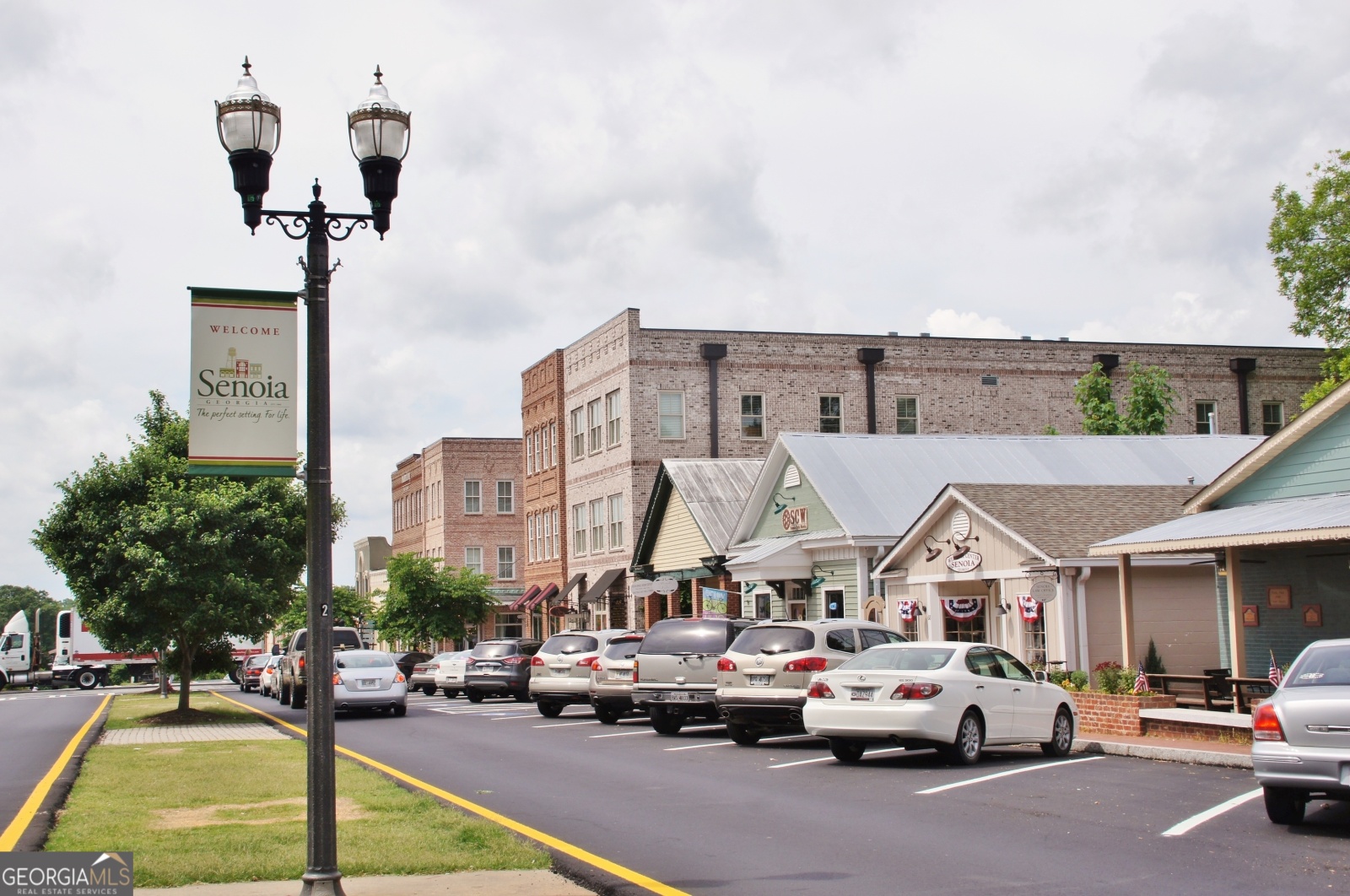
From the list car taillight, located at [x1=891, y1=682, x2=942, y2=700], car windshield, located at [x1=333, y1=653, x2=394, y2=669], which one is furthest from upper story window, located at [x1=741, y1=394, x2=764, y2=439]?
car taillight, located at [x1=891, y1=682, x2=942, y2=700]

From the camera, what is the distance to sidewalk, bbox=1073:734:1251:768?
49.8 feet

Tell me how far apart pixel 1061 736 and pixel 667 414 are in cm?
2746

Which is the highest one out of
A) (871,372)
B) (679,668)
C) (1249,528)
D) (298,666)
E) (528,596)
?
(871,372)

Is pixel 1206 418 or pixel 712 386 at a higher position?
pixel 712 386

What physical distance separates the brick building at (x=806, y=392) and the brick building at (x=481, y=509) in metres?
16.0

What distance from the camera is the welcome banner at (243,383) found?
798cm

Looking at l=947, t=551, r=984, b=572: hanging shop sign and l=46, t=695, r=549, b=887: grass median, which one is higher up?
l=947, t=551, r=984, b=572: hanging shop sign

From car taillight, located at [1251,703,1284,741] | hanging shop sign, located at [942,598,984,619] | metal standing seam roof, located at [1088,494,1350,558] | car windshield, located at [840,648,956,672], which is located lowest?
car taillight, located at [1251,703,1284,741]

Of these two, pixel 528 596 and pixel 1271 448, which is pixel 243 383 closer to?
pixel 1271 448

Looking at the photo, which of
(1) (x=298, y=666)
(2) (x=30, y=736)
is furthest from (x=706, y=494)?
(2) (x=30, y=736)

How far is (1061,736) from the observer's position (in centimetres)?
1677

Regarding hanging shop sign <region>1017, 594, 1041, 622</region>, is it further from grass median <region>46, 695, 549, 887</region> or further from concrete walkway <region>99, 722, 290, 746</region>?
concrete walkway <region>99, 722, 290, 746</region>

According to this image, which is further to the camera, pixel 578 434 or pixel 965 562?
pixel 578 434

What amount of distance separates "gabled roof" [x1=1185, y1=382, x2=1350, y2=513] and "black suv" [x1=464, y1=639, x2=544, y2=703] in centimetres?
1652
